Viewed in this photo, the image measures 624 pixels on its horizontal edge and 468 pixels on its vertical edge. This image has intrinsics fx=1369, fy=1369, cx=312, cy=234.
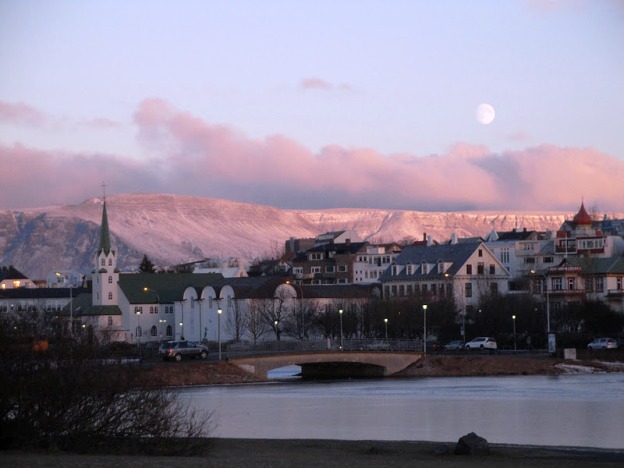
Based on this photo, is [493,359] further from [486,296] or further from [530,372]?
[486,296]

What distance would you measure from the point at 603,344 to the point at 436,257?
49.4 m

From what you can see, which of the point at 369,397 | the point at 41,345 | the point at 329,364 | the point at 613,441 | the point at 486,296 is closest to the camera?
the point at 41,345

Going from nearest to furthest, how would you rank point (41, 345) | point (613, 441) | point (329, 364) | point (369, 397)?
1. point (41, 345)
2. point (613, 441)
3. point (369, 397)
4. point (329, 364)

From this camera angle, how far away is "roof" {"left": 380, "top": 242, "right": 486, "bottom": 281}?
171m

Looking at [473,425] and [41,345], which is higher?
[41,345]

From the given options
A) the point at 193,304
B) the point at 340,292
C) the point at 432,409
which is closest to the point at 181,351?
the point at 432,409

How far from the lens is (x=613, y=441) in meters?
57.5

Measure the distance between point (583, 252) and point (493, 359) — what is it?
74.8m

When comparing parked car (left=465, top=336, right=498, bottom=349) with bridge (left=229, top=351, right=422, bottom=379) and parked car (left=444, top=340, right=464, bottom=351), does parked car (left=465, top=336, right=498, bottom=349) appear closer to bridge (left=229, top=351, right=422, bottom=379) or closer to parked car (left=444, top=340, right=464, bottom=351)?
parked car (left=444, top=340, right=464, bottom=351)

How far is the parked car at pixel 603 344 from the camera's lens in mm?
127250

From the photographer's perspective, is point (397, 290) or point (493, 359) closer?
point (493, 359)

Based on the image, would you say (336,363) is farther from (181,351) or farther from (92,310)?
(92,310)

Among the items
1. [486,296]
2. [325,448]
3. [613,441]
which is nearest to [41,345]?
[325,448]

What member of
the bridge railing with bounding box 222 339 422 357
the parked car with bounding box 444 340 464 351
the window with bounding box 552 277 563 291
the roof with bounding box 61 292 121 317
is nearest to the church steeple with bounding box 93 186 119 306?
the roof with bounding box 61 292 121 317
